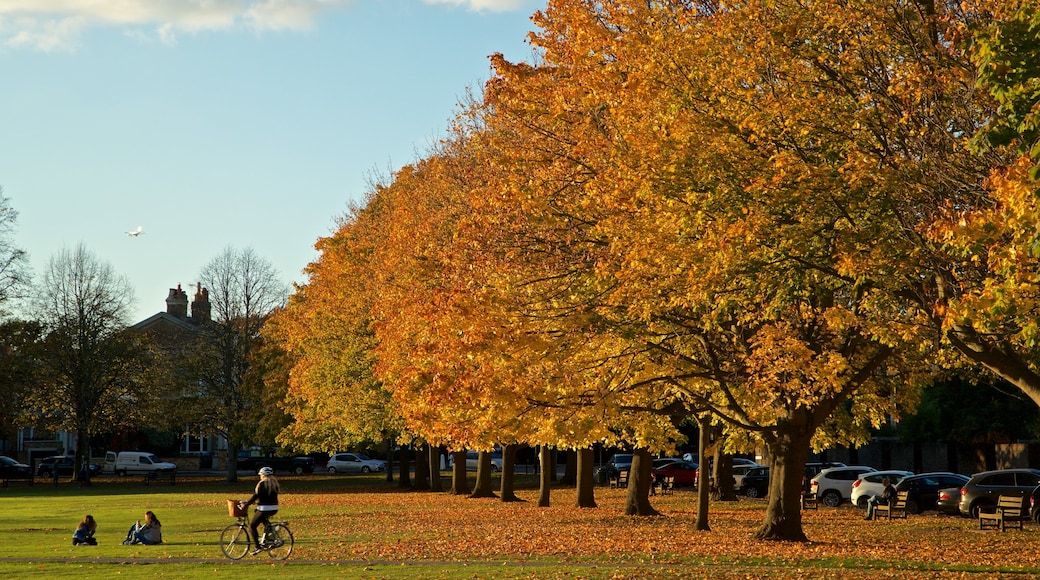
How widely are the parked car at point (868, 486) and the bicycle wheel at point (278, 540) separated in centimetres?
2625

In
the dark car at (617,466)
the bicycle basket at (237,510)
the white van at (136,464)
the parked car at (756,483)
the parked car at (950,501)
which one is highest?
the bicycle basket at (237,510)

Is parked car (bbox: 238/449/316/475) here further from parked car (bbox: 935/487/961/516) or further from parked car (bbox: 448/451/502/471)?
parked car (bbox: 935/487/961/516)

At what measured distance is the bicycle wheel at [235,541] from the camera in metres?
21.4

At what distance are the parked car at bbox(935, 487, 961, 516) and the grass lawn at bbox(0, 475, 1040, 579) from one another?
126 cm

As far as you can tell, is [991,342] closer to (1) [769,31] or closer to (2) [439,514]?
(1) [769,31]

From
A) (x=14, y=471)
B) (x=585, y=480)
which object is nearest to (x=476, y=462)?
(x=14, y=471)

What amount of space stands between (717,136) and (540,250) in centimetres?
597

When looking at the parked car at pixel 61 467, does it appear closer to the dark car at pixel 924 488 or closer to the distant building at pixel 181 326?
the distant building at pixel 181 326

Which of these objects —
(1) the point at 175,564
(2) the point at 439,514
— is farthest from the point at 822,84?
(2) the point at 439,514

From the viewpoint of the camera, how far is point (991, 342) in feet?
58.5

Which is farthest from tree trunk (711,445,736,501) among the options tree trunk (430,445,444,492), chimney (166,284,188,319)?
chimney (166,284,188,319)

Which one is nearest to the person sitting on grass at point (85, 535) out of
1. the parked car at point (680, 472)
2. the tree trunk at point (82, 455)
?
the parked car at point (680, 472)

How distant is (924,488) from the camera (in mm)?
38156

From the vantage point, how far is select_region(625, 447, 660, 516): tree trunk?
34938 mm
